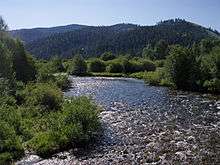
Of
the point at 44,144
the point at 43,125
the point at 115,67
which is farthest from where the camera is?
the point at 115,67

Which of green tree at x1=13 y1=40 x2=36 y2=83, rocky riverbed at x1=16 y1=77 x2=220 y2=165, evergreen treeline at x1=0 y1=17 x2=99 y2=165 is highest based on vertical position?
green tree at x1=13 y1=40 x2=36 y2=83

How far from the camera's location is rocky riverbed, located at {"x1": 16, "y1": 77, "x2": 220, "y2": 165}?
129 ft

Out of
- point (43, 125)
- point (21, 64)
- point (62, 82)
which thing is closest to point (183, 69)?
point (62, 82)

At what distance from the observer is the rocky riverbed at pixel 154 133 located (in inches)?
1550

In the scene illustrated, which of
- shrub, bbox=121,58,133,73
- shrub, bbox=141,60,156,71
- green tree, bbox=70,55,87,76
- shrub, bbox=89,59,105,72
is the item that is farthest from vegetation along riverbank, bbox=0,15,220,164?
shrub, bbox=89,59,105,72

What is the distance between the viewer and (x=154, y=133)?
163ft

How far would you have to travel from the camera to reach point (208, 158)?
128 feet

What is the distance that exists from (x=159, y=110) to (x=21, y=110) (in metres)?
21.8

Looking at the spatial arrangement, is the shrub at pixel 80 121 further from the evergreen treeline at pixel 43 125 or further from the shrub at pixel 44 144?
the shrub at pixel 44 144

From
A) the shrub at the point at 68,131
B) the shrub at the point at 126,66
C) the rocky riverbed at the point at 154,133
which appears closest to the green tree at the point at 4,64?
the rocky riverbed at the point at 154,133

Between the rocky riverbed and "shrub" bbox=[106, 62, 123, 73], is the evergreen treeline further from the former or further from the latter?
"shrub" bbox=[106, 62, 123, 73]

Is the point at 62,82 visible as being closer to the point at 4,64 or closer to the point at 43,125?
the point at 4,64

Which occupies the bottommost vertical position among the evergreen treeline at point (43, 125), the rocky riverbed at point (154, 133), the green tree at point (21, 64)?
the rocky riverbed at point (154, 133)

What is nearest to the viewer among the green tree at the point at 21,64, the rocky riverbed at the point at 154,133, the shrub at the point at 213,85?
the rocky riverbed at the point at 154,133
